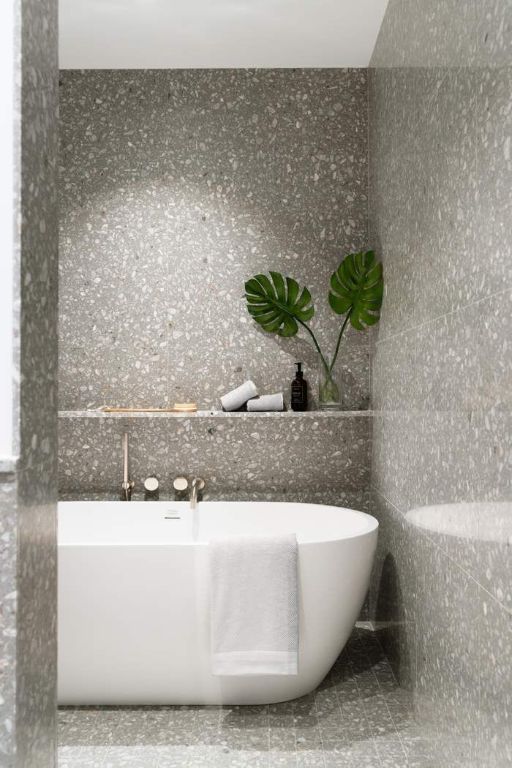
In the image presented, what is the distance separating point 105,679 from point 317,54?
3.00 m

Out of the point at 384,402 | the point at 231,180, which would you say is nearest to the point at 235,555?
the point at 384,402

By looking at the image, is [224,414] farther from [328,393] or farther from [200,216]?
[200,216]

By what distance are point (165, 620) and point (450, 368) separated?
1.39 metres

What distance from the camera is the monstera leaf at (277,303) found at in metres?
3.45

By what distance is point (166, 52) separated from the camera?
340 cm

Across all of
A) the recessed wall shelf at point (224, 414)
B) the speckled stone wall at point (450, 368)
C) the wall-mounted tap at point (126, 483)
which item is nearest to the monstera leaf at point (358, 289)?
the speckled stone wall at point (450, 368)

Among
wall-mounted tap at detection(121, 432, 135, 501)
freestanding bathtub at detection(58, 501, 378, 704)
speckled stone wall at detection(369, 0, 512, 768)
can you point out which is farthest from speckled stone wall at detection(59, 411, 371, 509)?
freestanding bathtub at detection(58, 501, 378, 704)

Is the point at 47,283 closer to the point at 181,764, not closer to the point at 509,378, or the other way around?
the point at 509,378

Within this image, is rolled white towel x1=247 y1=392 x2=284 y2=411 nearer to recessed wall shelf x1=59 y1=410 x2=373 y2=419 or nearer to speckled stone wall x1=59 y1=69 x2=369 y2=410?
recessed wall shelf x1=59 y1=410 x2=373 y2=419

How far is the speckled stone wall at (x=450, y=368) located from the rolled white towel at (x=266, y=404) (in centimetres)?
57

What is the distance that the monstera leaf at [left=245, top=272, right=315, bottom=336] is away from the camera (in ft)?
11.3

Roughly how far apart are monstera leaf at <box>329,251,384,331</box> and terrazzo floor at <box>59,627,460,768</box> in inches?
64.2

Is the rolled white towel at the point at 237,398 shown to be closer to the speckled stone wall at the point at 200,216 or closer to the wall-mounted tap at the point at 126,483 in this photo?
the speckled stone wall at the point at 200,216

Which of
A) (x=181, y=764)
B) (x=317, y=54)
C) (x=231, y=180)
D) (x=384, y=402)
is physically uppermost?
(x=317, y=54)
